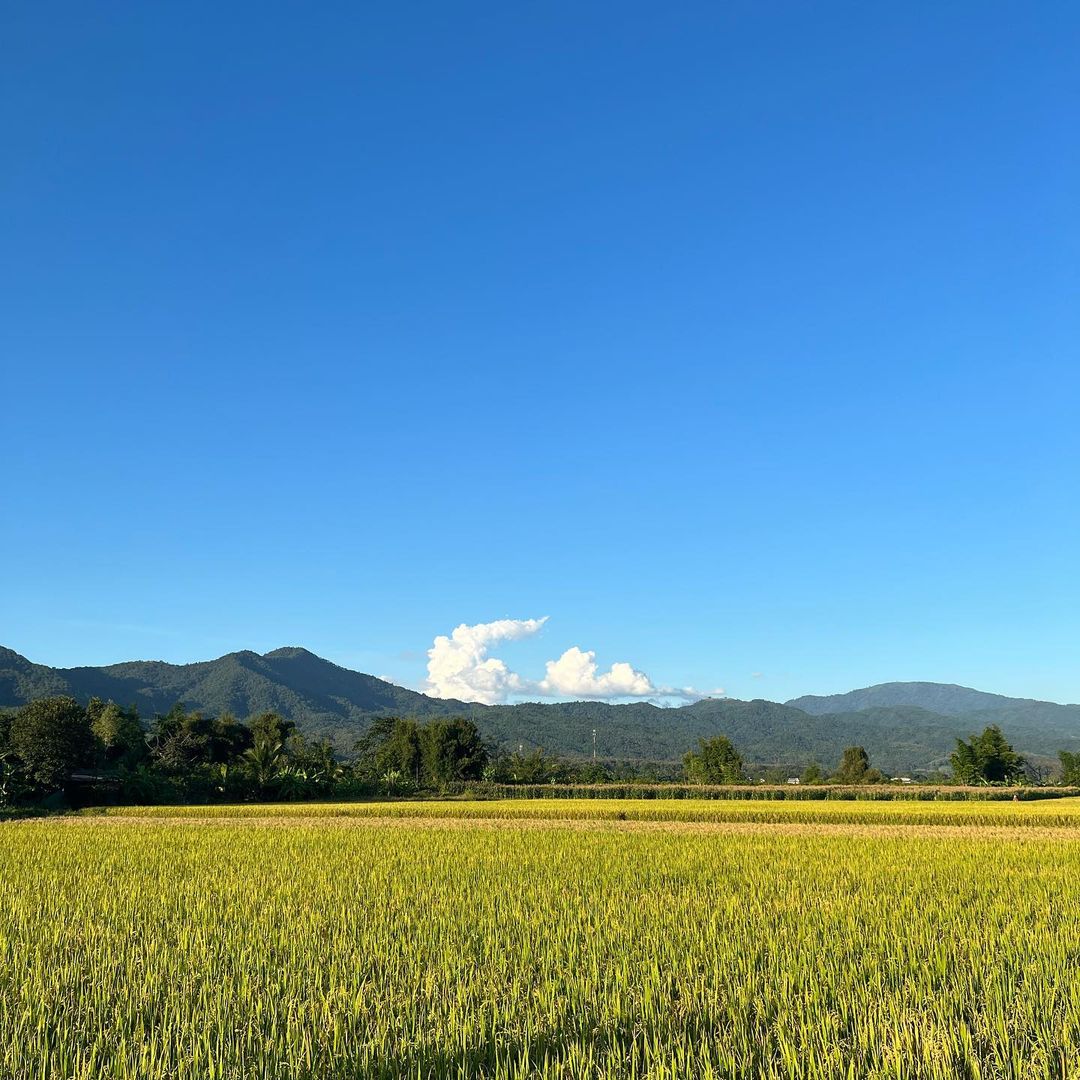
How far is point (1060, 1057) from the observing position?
19.8 feet

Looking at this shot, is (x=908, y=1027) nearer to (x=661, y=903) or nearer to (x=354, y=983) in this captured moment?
(x=354, y=983)

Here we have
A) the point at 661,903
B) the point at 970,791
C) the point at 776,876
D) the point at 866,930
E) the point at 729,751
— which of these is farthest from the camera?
the point at 729,751

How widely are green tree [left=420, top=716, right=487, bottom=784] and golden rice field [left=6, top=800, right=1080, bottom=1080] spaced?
7258 centimetres

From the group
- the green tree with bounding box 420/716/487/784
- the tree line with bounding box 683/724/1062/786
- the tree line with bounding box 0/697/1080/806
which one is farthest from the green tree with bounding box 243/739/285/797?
the tree line with bounding box 683/724/1062/786

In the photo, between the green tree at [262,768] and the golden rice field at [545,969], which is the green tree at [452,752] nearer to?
the green tree at [262,768]

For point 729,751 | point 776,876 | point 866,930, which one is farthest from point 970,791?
point 866,930

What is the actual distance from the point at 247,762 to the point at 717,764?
5699cm

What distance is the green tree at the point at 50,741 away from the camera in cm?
5491

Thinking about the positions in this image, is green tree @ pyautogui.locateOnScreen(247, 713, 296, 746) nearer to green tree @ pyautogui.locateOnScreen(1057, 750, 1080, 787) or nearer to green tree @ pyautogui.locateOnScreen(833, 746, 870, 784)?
green tree @ pyautogui.locateOnScreen(833, 746, 870, 784)

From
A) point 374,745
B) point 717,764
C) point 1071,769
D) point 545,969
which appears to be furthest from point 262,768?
point 1071,769

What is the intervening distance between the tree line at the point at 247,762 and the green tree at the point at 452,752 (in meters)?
0.11

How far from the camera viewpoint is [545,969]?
814cm

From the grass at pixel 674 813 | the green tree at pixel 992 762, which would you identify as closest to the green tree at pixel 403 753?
the grass at pixel 674 813

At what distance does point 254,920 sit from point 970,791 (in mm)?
72629
